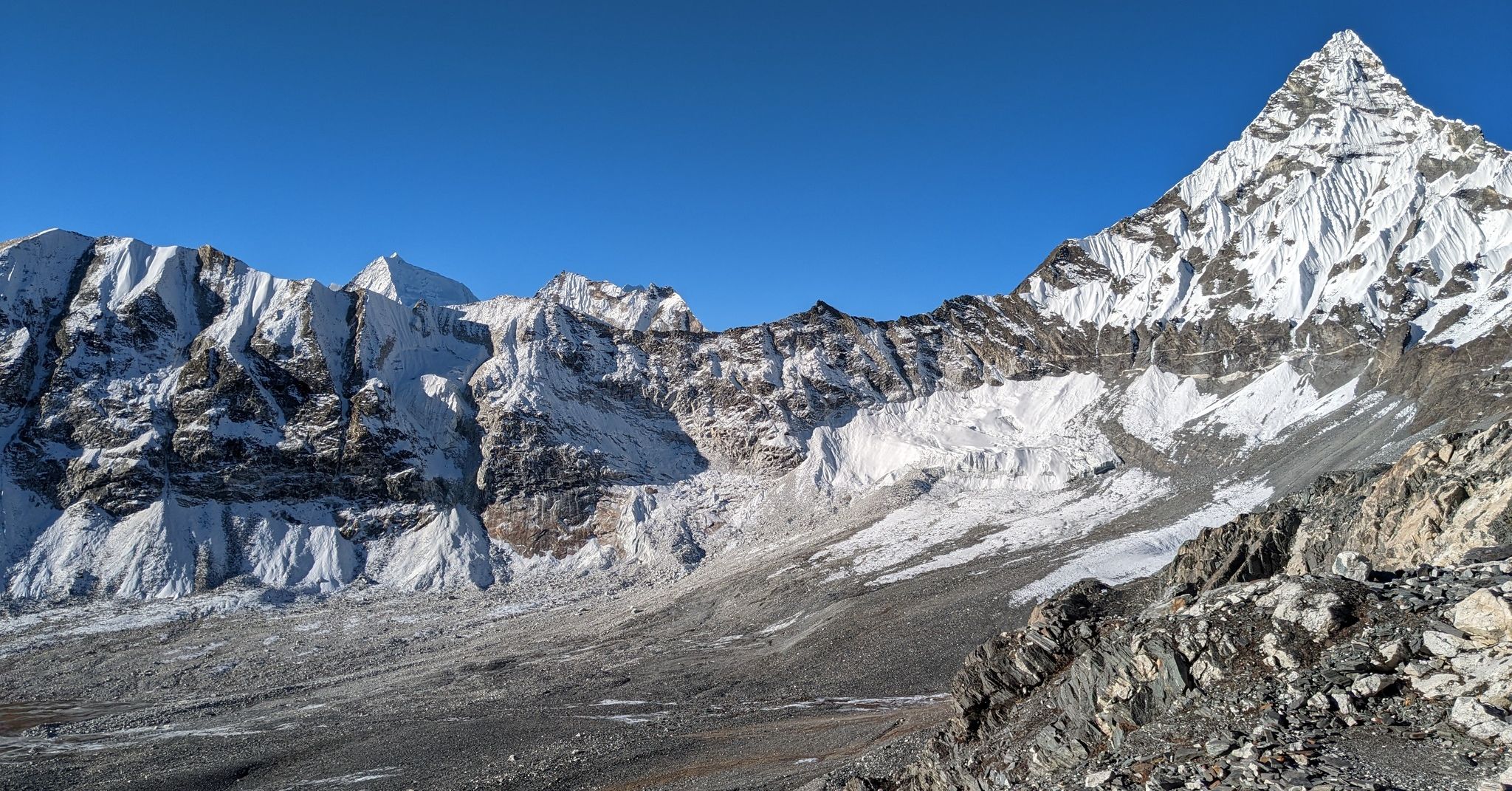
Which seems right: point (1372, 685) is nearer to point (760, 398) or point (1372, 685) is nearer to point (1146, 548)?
point (1146, 548)

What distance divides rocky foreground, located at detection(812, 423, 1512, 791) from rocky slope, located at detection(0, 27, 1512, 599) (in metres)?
59.0

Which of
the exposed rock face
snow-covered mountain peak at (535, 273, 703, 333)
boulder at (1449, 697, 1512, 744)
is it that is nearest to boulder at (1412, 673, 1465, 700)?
boulder at (1449, 697, 1512, 744)

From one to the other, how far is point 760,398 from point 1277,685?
122 m

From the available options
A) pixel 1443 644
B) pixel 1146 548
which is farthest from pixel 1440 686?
pixel 1146 548

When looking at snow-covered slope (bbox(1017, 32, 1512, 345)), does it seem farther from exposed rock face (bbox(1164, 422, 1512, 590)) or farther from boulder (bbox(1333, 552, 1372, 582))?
boulder (bbox(1333, 552, 1372, 582))

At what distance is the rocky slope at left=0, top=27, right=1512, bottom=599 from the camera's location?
95.6 metres

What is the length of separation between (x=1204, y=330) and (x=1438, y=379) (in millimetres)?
38257

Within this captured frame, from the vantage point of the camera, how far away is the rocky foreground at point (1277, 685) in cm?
1149

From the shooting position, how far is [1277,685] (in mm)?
13789

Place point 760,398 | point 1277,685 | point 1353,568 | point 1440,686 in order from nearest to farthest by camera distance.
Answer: point 1440,686
point 1277,685
point 1353,568
point 760,398

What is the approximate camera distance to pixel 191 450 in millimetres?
Answer: 108562

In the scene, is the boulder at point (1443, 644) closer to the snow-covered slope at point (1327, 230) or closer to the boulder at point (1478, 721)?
the boulder at point (1478, 721)

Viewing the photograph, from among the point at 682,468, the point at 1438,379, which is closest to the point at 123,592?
the point at 682,468

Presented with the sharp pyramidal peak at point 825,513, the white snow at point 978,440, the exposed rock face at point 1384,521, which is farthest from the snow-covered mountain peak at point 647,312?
the exposed rock face at point 1384,521
